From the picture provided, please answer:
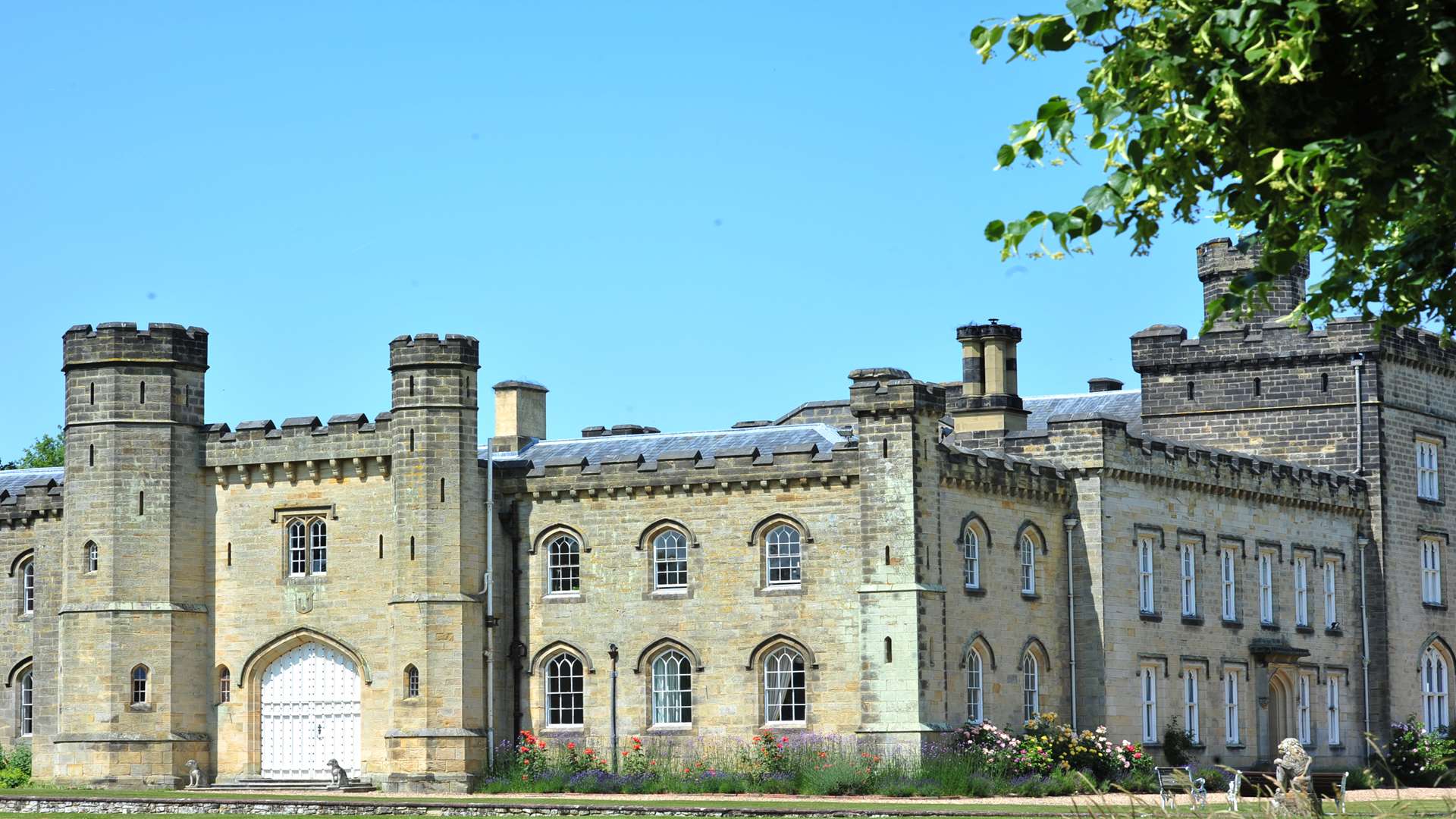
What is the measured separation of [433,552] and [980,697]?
10.4 m

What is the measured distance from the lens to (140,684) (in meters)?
41.6

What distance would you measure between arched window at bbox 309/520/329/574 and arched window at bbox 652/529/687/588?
638 cm

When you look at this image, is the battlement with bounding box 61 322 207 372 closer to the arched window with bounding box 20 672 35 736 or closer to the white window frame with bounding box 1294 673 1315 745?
the arched window with bounding box 20 672 35 736

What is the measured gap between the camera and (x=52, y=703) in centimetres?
4431

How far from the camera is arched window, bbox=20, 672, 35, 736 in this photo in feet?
150

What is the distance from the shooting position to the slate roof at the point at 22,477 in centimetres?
4775

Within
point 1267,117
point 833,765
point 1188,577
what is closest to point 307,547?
point 833,765

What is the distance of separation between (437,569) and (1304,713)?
67.5 feet

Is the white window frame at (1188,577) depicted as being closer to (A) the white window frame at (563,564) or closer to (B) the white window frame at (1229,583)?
(B) the white window frame at (1229,583)

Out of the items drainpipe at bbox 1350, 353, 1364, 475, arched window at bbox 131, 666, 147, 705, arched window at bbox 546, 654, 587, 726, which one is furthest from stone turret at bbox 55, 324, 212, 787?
drainpipe at bbox 1350, 353, 1364, 475

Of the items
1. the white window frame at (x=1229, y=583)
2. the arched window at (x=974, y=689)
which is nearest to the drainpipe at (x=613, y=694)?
the arched window at (x=974, y=689)

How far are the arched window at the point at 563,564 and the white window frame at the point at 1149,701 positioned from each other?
11.3 m

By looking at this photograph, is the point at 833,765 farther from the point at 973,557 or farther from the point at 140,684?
the point at 140,684

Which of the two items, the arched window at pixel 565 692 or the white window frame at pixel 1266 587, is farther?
the white window frame at pixel 1266 587
